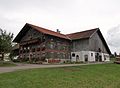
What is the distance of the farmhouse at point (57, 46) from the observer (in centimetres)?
4522

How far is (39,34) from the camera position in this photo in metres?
47.1

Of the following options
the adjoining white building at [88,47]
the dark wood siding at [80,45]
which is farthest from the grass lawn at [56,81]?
the dark wood siding at [80,45]

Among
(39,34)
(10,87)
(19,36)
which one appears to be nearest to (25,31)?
(19,36)

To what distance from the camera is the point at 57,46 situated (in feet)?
156

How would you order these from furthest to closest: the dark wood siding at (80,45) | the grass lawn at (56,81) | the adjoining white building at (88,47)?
the dark wood siding at (80,45) < the adjoining white building at (88,47) < the grass lawn at (56,81)

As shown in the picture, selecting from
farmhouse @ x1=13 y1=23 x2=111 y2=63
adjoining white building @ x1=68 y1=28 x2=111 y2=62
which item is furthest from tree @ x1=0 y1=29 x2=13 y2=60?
adjoining white building @ x1=68 y1=28 x2=111 y2=62

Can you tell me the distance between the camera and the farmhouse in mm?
45219

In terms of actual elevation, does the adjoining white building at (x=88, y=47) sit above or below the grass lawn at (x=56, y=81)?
above

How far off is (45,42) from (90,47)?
13520mm

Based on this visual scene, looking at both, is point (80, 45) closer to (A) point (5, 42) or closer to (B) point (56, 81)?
(A) point (5, 42)

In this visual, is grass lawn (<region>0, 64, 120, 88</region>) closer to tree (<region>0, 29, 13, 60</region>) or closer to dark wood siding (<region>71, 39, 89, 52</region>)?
tree (<region>0, 29, 13, 60</region>)

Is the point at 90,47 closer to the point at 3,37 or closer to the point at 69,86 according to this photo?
the point at 3,37

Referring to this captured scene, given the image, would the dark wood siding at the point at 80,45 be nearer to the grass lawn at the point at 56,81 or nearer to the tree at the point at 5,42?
the tree at the point at 5,42

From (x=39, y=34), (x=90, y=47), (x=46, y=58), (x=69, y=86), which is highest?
(x=39, y=34)
